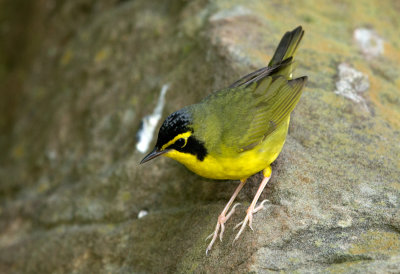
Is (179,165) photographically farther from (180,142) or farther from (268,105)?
(268,105)

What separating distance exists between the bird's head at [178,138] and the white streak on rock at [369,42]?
9.69ft

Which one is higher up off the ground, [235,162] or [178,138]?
[178,138]

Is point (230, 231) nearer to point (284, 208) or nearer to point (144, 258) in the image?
point (284, 208)

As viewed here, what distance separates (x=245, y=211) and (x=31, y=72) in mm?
5783

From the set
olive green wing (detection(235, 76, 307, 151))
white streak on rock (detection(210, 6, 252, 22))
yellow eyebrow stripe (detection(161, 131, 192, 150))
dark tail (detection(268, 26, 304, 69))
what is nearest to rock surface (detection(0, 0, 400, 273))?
white streak on rock (detection(210, 6, 252, 22))

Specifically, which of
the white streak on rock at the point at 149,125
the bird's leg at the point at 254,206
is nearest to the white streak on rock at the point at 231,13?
the white streak on rock at the point at 149,125

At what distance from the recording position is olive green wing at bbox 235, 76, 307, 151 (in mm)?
4109

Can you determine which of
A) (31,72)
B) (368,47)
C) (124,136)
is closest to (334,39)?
(368,47)

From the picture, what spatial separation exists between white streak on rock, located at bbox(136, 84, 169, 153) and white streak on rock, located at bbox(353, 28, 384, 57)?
2549mm

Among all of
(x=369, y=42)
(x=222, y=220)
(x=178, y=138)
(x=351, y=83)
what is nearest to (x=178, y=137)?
(x=178, y=138)

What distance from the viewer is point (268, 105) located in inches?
169

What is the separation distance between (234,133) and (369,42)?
9.73 feet

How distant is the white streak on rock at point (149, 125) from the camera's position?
5.21 m

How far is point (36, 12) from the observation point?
8812mm
